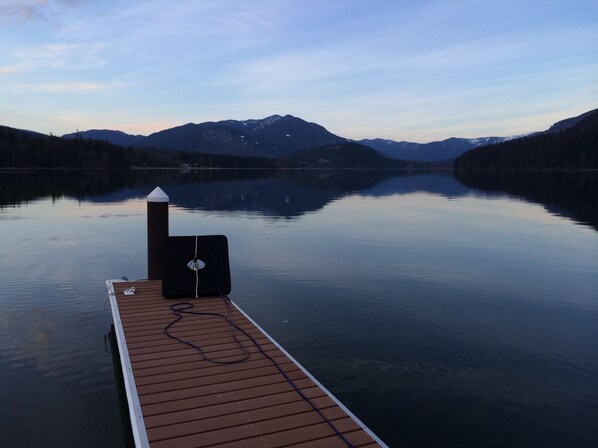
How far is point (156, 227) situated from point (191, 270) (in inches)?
112

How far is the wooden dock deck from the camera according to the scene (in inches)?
219

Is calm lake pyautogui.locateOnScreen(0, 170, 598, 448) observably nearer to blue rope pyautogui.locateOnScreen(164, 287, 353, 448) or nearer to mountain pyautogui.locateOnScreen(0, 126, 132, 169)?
blue rope pyautogui.locateOnScreen(164, 287, 353, 448)

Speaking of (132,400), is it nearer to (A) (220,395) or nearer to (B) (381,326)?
(A) (220,395)

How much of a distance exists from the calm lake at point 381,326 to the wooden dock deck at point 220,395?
120 centimetres

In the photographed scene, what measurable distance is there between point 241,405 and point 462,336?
7.00 m

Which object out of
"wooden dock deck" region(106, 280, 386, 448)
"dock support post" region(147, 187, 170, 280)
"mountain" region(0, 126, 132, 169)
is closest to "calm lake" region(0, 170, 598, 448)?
"wooden dock deck" region(106, 280, 386, 448)

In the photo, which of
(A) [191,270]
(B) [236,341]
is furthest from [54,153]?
(B) [236,341]

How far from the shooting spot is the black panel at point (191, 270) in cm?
1113

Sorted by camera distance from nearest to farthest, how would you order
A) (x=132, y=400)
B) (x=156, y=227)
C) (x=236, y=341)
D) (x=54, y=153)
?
(x=132, y=400) < (x=236, y=341) < (x=156, y=227) < (x=54, y=153)

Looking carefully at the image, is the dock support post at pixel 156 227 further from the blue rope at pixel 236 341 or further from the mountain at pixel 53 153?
the mountain at pixel 53 153

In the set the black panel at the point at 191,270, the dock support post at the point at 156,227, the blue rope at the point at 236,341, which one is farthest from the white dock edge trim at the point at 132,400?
the dock support post at the point at 156,227

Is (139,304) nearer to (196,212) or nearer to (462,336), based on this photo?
(462,336)

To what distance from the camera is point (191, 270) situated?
11562 millimetres

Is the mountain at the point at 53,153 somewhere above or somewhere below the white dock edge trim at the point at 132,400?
above
